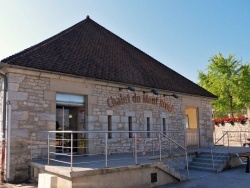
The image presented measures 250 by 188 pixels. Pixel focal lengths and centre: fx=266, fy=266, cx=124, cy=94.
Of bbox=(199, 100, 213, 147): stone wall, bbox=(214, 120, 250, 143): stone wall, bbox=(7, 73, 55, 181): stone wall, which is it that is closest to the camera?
bbox=(7, 73, 55, 181): stone wall

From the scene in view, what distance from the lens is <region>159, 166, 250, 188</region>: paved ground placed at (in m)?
8.70

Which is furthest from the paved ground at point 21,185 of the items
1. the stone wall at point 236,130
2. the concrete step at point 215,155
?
the stone wall at point 236,130

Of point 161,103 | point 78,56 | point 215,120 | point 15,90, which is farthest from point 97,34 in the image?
point 215,120

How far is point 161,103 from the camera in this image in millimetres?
13922

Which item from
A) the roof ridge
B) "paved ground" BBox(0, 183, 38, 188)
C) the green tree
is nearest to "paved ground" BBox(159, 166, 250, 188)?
"paved ground" BBox(0, 183, 38, 188)

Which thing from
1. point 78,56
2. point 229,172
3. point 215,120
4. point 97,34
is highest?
point 97,34

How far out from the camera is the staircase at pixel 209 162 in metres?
11.3

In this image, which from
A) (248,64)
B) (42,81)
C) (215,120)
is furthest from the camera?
(248,64)

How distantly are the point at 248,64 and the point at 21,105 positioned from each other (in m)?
29.2

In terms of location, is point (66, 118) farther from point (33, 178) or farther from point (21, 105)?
point (33, 178)

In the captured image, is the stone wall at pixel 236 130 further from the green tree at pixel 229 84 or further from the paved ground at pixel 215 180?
the paved ground at pixel 215 180

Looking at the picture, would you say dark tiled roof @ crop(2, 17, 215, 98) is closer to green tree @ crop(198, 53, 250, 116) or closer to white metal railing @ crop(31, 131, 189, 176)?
white metal railing @ crop(31, 131, 189, 176)

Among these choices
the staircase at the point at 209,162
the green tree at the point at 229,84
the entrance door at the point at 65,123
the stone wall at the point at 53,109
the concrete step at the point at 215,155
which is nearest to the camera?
the stone wall at the point at 53,109

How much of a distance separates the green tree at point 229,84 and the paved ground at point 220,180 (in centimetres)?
1881
